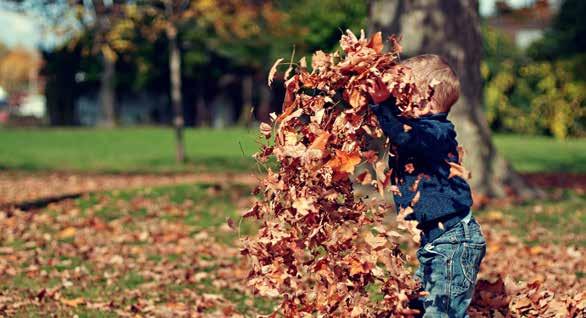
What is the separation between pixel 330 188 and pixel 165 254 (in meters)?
5.06

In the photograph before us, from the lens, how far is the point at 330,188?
3805 millimetres

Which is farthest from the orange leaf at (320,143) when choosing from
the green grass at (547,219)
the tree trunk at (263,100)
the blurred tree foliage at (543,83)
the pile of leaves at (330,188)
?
the tree trunk at (263,100)

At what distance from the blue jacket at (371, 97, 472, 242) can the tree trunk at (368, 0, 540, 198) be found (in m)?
7.26

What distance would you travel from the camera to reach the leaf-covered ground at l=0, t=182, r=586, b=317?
6.43 meters

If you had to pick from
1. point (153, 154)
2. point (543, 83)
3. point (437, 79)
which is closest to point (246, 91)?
point (543, 83)

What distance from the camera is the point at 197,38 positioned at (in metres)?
42.6

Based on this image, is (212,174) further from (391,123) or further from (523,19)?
(523,19)

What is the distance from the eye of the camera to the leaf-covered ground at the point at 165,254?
6.43 m

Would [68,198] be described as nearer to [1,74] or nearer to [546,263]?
[546,263]

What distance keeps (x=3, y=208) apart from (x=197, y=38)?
3187 centimetres

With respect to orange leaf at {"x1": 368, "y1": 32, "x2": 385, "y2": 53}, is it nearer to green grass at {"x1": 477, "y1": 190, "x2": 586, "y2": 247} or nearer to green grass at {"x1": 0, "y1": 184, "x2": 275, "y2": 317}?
green grass at {"x1": 0, "y1": 184, "x2": 275, "y2": 317}

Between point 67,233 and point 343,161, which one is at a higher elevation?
point 343,161

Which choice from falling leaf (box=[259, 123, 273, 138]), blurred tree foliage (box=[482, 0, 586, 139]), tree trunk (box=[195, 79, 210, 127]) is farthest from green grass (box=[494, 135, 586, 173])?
tree trunk (box=[195, 79, 210, 127])

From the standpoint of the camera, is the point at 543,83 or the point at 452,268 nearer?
the point at 452,268
